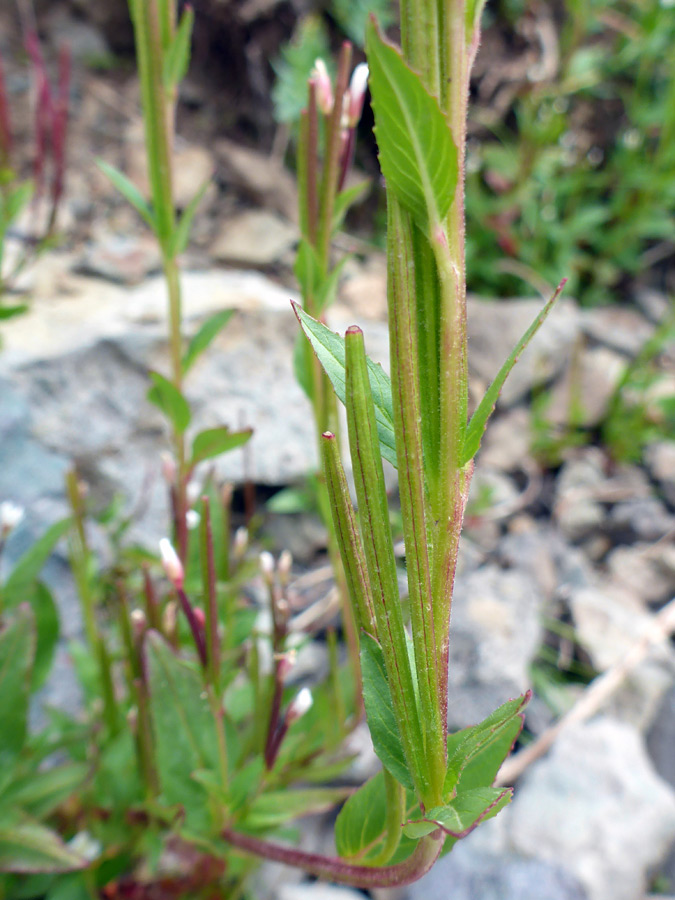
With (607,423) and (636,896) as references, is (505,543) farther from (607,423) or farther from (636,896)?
(636,896)

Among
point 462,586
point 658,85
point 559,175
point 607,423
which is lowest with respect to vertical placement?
point 462,586

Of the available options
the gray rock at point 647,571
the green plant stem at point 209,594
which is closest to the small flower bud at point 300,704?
the green plant stem at point 209,594

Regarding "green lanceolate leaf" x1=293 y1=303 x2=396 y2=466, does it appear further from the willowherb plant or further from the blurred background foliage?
the blurred background foliage

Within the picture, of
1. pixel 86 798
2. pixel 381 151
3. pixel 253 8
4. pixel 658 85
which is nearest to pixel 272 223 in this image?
pixel 253 8

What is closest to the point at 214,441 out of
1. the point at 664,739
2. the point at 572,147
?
the point at 664,739

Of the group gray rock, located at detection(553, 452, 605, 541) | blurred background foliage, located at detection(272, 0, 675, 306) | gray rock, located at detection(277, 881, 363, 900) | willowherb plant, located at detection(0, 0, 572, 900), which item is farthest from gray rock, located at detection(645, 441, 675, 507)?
gray rock, located at detection(277, 881, 363, 900)

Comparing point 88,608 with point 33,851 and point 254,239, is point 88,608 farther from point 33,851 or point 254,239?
point 254,239
